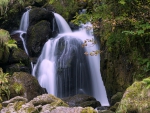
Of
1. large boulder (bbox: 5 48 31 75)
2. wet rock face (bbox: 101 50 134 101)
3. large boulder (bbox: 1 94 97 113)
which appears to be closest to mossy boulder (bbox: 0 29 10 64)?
large boulder (bbox: 5 48 31 75)

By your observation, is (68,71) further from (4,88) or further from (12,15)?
(12,15)

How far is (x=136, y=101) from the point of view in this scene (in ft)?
15.9

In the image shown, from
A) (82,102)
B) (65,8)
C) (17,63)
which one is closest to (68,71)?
(17,63)

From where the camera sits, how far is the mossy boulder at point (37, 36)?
1503 centimetres

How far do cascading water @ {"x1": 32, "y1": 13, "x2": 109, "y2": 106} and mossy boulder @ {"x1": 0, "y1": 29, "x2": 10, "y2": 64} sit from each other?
6.32 ft

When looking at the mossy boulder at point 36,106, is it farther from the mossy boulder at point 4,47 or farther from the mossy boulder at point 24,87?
the mossy boulder at point 4,47

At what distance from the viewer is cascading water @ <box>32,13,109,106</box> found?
1241 cm

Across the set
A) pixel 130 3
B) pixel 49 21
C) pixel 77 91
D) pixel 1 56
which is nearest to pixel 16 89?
pixel 1 56

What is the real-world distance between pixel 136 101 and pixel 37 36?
11.6 meters

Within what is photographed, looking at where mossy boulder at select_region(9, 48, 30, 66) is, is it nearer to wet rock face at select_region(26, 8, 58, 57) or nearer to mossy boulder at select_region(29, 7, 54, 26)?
wet rock face at select_region(26, 8, 58, 57)

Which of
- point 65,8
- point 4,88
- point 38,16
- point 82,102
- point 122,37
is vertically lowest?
point 82,102

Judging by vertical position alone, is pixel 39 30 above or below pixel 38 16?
below

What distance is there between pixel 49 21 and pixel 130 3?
11.5 metres

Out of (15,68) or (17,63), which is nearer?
(15,68)
